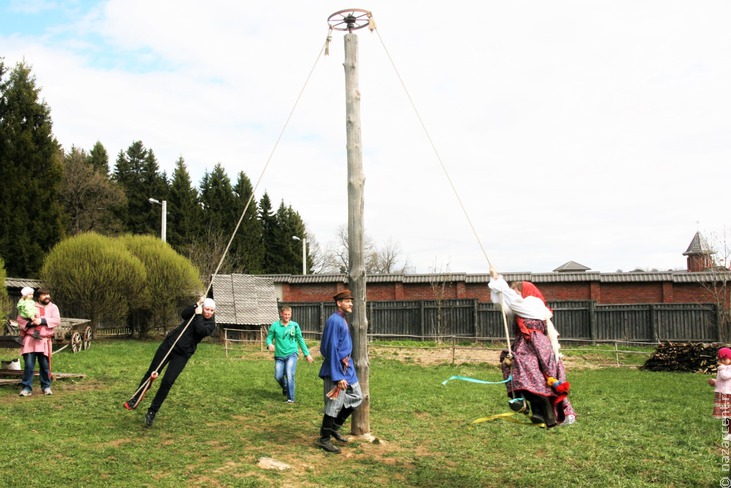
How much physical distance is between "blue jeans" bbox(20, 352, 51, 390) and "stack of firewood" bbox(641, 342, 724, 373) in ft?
52.4

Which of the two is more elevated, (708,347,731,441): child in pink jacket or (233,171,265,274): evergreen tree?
(233,171,265,274): evergreen tree

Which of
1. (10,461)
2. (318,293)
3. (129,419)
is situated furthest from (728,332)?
(10,461)

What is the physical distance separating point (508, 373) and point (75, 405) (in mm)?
7018

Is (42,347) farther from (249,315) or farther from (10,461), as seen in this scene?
(249,315)

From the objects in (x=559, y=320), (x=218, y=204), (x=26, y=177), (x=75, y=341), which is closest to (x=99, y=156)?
(x=218, y=204)

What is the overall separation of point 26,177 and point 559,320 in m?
26.9

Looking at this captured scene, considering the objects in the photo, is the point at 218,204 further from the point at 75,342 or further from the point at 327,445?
the point at 327,445

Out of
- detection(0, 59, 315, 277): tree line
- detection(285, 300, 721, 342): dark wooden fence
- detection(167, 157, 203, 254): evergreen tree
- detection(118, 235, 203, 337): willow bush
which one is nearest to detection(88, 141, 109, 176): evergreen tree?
detection(0, 59, 315, 277): tree line

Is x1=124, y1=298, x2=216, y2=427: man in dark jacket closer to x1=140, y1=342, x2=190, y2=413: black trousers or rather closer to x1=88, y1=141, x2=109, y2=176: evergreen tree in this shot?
→ x1=140, y1=342, x2=190, y2=413: black trousers

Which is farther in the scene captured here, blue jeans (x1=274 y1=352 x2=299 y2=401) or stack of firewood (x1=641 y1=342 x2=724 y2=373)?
stack of firewood (x1=641 y1=342 x2=724 y2=373)

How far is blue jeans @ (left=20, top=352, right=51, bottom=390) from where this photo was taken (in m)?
10.7

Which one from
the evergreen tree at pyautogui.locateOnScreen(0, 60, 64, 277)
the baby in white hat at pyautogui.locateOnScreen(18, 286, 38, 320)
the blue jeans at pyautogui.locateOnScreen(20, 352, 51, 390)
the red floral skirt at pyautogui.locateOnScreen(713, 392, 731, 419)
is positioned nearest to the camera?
the red floral skirt at pyautogui.locateOnScreen(713, 392, 731, 419)

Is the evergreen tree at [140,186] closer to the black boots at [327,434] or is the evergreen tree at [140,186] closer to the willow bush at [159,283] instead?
the willow bush at [159,283]

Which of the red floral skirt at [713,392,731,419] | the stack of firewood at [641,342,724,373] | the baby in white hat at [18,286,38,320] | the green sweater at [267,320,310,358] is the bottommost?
the stack of firewood at [641,342,724,373]
